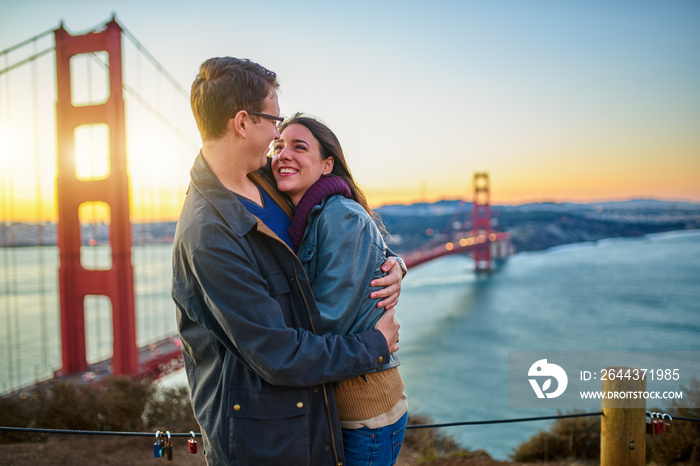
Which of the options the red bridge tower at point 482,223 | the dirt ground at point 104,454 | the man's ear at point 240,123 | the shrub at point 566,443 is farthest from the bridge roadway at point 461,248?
the man's ear at point 240,123

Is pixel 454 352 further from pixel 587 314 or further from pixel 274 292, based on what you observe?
pixel 274 292

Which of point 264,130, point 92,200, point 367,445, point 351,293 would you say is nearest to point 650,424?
point 367,445

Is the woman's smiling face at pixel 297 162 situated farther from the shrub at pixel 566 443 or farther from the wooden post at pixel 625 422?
the shrub at pixel 566 443

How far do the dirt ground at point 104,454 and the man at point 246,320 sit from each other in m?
2.59

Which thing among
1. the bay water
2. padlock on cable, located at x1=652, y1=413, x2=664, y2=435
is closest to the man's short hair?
padlock on cable, located at x1=652, y1=413, x2=664, y2=435

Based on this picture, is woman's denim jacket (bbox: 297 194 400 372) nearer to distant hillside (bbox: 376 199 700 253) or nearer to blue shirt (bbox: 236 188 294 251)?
blue shirt (bbox: 236 188 294 251)

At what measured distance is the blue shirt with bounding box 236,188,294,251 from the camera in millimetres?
1057

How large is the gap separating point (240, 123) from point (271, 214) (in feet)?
0.76

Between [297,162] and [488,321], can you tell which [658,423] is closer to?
[297,162]

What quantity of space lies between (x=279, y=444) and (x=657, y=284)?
157 feet

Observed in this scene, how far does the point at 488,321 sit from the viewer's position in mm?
29219

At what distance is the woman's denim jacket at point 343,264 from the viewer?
979 millimetres

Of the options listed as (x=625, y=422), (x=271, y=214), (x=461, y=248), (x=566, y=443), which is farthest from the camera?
(x=461, y=248)

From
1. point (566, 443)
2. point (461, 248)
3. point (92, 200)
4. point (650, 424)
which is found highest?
point (92, 200)
